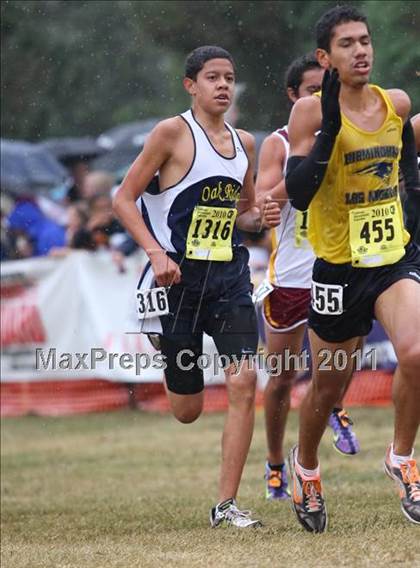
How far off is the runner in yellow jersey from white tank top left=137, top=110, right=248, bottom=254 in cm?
74

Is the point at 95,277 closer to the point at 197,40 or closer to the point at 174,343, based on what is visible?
the point at 197,40

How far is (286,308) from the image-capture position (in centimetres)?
799

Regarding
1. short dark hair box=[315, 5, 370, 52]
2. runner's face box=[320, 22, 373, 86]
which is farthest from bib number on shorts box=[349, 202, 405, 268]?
short dark hair box=[315, 5, 370, 52]

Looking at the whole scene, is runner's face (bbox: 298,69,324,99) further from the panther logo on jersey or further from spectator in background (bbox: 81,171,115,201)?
spectator in background (bbox: 81,171,115,201)

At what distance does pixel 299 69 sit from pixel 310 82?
98 mm

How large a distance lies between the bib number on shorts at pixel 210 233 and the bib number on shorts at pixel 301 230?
1135mm

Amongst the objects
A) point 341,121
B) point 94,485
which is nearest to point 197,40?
point 94,485

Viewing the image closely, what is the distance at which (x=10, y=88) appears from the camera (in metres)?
13.2

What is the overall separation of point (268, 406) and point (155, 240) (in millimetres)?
1668

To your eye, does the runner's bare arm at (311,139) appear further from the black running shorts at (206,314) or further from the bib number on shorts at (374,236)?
the black running shorts at (206,314)

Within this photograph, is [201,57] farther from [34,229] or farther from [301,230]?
[34,229]

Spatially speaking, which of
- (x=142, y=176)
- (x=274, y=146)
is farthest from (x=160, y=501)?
(x=142, y=176)

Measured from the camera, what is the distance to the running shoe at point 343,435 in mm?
8086

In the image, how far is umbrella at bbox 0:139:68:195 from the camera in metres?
16.1
